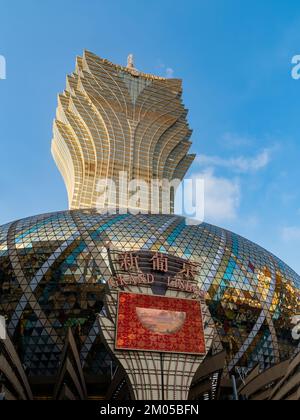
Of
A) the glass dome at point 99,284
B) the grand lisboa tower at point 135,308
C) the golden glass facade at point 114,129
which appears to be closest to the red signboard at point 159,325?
the grand lisboa tower at point 135,308

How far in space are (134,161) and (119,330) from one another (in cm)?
5403

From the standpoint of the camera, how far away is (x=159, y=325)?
24.4 meters

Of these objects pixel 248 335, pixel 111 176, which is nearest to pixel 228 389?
pixel 248 335

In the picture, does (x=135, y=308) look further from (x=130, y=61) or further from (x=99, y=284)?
(x=130, y=61)

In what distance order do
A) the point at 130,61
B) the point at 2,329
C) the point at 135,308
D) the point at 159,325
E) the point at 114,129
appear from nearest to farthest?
1. the point at 159,325
2. the point at 135,308
3. the point at 2,329
4. the point at 114,129
5. the point at 130,61

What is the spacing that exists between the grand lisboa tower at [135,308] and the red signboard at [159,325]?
0.06 meters

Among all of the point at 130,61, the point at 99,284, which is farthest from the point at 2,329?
the point at 130,61

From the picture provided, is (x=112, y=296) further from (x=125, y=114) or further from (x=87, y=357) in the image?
(x=125, y=114)

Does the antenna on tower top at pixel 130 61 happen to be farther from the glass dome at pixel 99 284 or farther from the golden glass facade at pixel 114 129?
the glass dome at pixel 99 284

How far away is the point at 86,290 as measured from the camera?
37.1 m

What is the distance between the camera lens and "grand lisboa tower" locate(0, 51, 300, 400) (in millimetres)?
24000

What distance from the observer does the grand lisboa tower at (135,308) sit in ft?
78.7

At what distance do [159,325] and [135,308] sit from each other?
1.68m

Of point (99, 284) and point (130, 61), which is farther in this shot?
point (130, 61)
